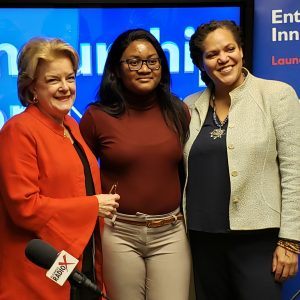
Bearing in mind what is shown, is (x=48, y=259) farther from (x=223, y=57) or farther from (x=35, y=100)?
(x=223, y=57)

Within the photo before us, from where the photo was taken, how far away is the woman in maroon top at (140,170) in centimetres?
209

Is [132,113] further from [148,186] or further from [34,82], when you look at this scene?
[34,82]

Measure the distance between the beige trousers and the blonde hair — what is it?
2.08 feet

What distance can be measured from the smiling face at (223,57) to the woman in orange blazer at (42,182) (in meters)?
0.55

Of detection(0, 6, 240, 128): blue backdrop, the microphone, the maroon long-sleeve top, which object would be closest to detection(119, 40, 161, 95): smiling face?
the maroon long-sleeve top

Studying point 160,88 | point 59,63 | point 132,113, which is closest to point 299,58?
point 160,88

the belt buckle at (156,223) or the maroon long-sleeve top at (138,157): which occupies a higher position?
the maroon long-sleeve top at (138,157)

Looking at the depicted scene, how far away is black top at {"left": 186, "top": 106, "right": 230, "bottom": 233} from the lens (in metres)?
2.04

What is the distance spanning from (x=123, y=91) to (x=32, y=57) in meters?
0.53

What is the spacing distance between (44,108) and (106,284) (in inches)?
31.0

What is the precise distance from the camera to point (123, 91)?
2240 millimetres

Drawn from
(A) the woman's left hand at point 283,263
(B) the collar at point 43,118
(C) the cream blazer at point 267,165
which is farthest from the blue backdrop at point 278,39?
(B) the collar at point 43,118

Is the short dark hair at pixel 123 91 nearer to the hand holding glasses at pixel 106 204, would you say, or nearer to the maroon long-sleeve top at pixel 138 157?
the maroon long-sleeve top at pixel 138 157

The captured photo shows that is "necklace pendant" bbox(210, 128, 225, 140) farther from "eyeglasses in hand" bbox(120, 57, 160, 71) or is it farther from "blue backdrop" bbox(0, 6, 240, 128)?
"blue backdrop" bbox(0, 6, 240, 128)
